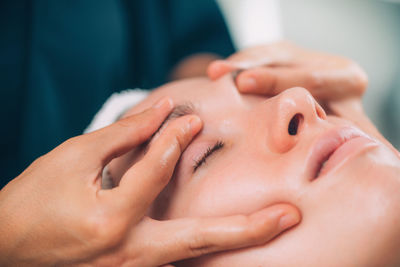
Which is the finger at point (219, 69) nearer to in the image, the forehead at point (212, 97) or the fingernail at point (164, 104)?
the forehead at point (212, 97)

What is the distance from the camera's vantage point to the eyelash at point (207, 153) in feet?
1.94

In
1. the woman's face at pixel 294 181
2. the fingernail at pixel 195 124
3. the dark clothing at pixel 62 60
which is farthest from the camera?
the dark clothing at pixel 62 60

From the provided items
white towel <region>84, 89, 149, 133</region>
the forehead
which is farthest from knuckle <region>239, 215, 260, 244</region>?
white towel <region>84, 89, 149, 133</region>

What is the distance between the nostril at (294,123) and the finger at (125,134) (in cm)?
22

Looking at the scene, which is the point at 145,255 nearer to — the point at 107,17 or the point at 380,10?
the point at 107,17

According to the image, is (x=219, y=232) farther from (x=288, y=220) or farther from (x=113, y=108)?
(x=113, y=108)

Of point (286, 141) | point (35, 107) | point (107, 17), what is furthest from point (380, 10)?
point (35, 107)

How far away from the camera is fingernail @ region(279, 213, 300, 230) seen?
474 millimetres

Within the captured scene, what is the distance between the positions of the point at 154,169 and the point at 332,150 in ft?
0.89

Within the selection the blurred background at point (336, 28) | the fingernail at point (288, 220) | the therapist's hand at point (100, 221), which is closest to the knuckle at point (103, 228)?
the therapist's hand at point (100, 221)

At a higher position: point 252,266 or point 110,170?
point 110,170

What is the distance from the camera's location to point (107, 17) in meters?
0.95

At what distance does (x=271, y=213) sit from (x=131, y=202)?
197mm

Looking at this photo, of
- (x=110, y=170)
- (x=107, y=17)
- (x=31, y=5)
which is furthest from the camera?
(x=107, y=17)
